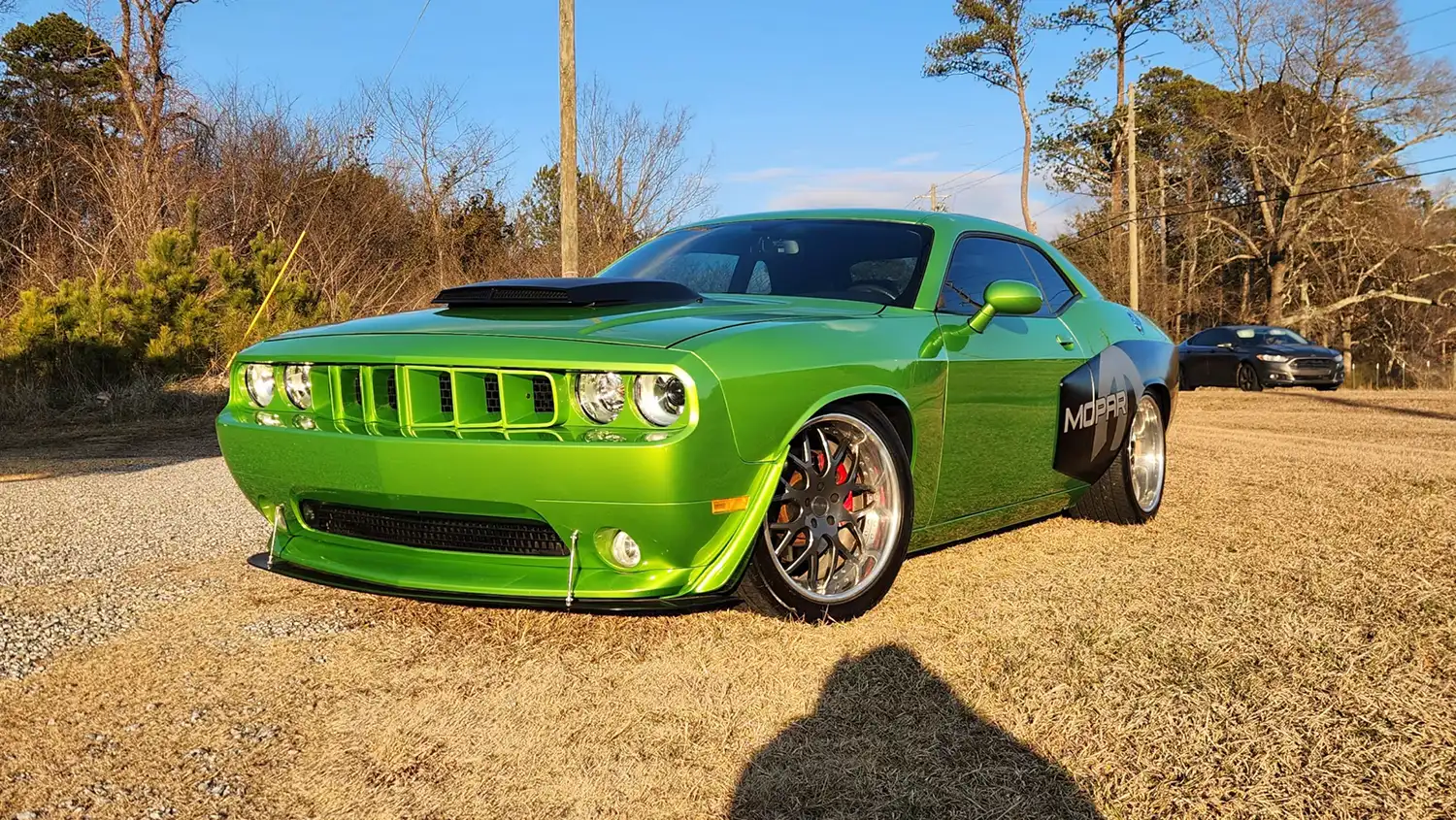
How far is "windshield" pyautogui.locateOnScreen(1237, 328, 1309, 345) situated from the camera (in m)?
19.3

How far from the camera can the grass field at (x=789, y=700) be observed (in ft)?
7.02

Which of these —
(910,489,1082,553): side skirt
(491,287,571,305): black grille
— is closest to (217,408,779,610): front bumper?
(491,287,571,305): black grille

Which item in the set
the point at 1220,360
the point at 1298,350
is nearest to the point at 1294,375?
the point at 1298,350

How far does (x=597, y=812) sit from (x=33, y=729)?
1.41 m

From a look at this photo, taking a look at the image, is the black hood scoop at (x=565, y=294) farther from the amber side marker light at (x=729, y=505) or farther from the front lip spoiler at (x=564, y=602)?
the front lip spoiler at (x=564, y=602)

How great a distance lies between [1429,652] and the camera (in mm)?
2961

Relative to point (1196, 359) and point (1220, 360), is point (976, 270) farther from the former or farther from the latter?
point (1196, 359)

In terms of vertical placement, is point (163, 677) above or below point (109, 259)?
below

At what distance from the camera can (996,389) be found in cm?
393

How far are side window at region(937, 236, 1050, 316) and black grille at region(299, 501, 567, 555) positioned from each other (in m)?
1.78

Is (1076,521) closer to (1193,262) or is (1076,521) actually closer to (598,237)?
(598,237)

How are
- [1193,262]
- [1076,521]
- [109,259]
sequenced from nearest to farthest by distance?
1. [1076,521]
2. [109,259]
3. [1193,262]

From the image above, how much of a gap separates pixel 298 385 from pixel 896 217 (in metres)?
2.32

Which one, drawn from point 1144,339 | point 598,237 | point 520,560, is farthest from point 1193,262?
point 520,560
